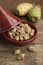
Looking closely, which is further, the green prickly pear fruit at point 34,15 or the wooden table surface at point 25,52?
the green prickly pear fruit at point 34,15

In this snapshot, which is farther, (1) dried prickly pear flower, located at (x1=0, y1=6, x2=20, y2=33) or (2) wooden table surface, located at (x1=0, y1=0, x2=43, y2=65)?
(1) dried prickly pear flower, located at (x1=0, y1=6, x2=20, y2=33)

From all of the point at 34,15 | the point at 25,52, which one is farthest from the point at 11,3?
the point at 25,52

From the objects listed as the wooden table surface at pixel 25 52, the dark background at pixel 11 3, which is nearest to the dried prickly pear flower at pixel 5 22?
the wooden table surface at pixel 25 52

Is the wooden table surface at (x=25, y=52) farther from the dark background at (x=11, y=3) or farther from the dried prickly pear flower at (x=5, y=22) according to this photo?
the dark background at (x=11, y=3)

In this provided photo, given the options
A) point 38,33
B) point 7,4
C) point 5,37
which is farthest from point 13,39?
point 7,4

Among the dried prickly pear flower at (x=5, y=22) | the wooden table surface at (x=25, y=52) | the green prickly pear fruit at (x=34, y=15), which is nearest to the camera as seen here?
the wooden table surface at (x=25, y=52)

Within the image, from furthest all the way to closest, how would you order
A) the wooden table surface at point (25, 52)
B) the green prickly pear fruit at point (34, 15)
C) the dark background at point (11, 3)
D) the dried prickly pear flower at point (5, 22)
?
the dark background at point (11, 3)
the green prickly pear fruit at point (34, 15)
the dried prickly pear flower at point (5, 22)
the wooden table surface at point (25, 52)

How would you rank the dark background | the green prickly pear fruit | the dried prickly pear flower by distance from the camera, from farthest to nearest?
the dark background < the green prickly pear fruit < the dried prickly pear flower

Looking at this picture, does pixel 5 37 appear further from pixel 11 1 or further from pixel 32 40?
pixel 11 1

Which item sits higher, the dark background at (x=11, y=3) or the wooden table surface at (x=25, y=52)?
the dark background at (x=11, y=3)

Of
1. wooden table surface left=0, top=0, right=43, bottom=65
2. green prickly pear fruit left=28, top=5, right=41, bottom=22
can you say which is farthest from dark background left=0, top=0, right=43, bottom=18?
wooden table surface left=0, top=0, right=43, bottom=65

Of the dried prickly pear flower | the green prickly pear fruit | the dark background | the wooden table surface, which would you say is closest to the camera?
the wooden table surface

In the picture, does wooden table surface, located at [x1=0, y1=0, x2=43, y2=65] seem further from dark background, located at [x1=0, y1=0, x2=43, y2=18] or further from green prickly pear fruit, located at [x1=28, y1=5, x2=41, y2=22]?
dark background, located at [x1=0, y1=0, x2=43, y2=18]
